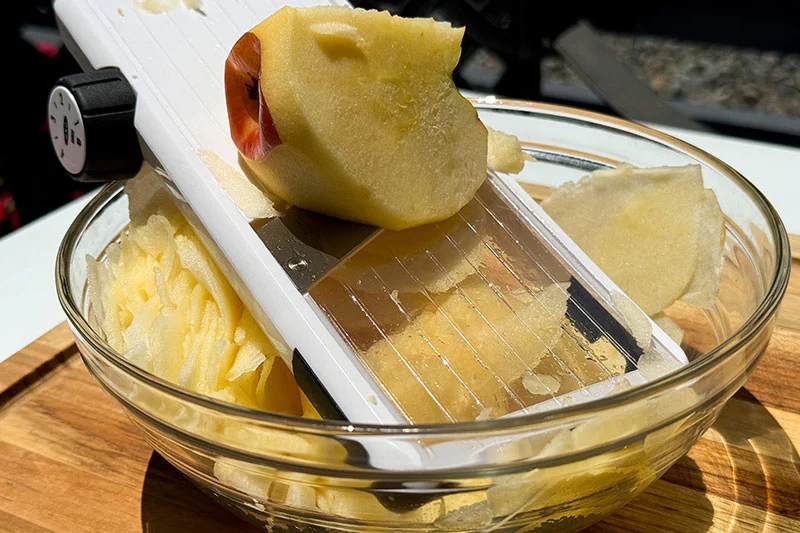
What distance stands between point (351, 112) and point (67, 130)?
20 cm

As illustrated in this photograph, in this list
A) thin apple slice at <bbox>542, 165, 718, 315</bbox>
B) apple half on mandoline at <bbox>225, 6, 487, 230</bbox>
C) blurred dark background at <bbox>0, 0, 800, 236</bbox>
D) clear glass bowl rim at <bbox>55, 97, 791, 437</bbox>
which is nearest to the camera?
clear glass bowl rim at <bbox>55, 97, 791, 437</bbox>

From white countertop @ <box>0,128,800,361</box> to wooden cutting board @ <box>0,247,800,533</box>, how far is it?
115mm

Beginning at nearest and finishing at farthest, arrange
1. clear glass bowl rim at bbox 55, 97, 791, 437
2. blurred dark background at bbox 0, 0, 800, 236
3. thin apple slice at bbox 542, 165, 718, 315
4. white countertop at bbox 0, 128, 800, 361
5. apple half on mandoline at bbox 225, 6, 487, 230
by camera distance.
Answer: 1. clear glass bowl rim at bbox 55, 97, 791, 437
2. apple half on mandoline at bbox 225, 6, 487, 230
3. thin apple slice at bbox 542, 165, 718, 315
4. white countertop at bbox 0, 128, 800, 361
5. blurred dark background at bbox 0, 0, 800, 236

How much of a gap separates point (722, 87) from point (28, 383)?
263 centimetres

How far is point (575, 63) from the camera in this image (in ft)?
5.86

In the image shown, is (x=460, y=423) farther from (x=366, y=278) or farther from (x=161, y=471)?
(x=161, y=471)

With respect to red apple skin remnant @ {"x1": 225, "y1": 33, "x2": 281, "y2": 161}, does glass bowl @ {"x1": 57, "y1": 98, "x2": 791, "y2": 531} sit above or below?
below

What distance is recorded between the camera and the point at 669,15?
212 cm

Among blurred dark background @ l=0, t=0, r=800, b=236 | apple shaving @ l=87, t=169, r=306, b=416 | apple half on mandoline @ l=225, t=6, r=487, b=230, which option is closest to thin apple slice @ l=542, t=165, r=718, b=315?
apple half on mandoline @ l=225, t=6, r=487, b=230

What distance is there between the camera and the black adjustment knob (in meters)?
0.52

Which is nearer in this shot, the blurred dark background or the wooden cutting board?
the wooden cutting board

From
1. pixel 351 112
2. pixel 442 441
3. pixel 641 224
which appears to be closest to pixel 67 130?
pixel 351 112

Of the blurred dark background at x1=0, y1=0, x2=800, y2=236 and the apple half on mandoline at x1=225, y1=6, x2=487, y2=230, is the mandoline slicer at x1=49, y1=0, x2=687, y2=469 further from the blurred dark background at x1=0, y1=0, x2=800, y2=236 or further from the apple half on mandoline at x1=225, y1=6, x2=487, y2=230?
the blurred dark background at x1=0, y1=0, x2=800, y2=236

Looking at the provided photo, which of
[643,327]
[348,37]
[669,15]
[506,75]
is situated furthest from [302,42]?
[669,15]
